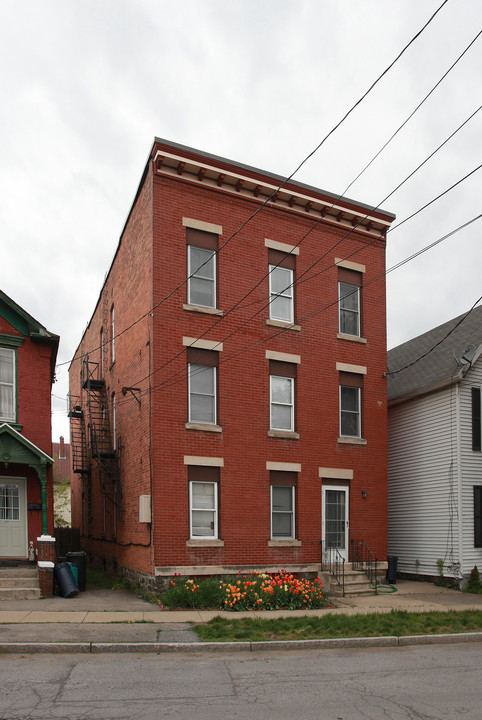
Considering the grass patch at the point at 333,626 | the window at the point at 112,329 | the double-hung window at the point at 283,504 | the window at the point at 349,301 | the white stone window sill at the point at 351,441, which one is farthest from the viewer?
the window at the point at 112,329

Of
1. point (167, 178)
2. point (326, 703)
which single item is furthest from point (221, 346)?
point (326, 703)

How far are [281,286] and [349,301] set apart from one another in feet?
8.39

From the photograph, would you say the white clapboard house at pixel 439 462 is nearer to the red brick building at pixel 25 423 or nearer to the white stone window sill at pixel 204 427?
the white stone window sill at pixel 204 427

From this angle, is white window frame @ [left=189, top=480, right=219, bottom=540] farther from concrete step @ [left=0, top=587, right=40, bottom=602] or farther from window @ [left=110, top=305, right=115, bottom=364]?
window @ [left=110, top=305, right=115, bottom=364]

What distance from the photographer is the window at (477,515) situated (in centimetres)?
1908

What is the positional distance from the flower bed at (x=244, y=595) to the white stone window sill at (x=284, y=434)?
4.03 metres

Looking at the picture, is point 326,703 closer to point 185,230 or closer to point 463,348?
point 185,230

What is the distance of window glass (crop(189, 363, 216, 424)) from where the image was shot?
1728 cm

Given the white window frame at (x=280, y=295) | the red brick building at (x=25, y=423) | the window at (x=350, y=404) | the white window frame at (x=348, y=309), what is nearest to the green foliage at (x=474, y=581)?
the window at (x=350, y=404)

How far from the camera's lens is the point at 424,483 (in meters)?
20.4

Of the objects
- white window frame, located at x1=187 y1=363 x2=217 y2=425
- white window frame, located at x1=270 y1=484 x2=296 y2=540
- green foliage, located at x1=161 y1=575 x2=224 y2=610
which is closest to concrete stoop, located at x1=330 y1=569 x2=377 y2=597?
white window frame, located at x1=270 y1=484 x2=296 y2=540

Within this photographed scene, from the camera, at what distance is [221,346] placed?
1761 cm

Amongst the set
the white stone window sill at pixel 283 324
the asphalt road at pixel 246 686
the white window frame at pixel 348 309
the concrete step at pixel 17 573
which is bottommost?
the concrete step at pixel 17 573

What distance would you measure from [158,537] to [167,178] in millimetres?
9219
